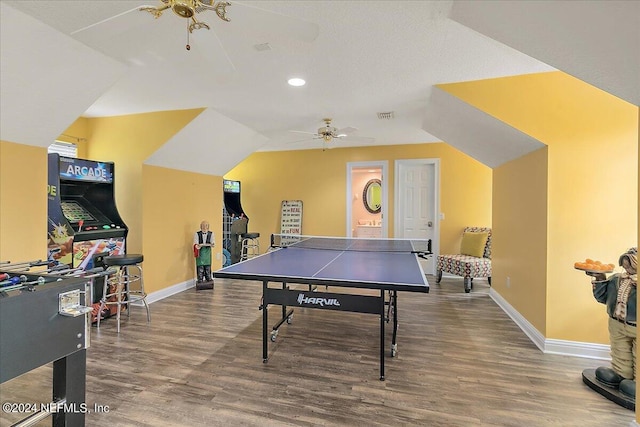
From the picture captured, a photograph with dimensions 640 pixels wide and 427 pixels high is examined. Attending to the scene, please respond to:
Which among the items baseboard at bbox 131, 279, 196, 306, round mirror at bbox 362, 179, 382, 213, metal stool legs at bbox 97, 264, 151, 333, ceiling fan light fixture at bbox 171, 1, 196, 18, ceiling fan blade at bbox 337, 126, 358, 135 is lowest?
baseboard at bbox 131, 279, 196, 306

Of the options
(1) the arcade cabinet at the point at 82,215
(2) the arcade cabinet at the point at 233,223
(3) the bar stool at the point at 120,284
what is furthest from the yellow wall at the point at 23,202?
(2) the arcade cabinet at the point at 233,223

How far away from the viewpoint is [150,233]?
408 cm

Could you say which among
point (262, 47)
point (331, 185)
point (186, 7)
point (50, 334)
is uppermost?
point (262, 47)

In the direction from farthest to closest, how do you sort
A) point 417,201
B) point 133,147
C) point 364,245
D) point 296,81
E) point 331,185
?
point 331,185
point 417,201
point 133,147
point 364,245
point 296,81

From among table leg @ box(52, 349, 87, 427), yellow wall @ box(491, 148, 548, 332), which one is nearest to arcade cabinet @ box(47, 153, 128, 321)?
table leg @ box(52, 349, 87, 427)

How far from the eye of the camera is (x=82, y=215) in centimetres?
354

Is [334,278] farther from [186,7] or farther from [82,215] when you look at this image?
[82,215]

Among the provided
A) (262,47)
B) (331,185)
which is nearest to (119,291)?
(262,47)

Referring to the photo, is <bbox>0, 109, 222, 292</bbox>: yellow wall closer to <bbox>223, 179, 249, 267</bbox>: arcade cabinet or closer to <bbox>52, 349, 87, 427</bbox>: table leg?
<bbox>223, 179, 249, 267</bbox>: arcade cabinet

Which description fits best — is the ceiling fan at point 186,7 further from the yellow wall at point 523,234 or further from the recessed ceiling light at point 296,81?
the yellow wall at point 523,234

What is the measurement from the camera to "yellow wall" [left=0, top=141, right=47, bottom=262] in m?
2.58

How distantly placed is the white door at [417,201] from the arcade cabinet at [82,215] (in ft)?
15.5

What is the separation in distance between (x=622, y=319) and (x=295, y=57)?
3066 millimetres

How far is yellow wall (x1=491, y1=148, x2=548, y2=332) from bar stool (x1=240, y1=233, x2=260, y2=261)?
4.22m
